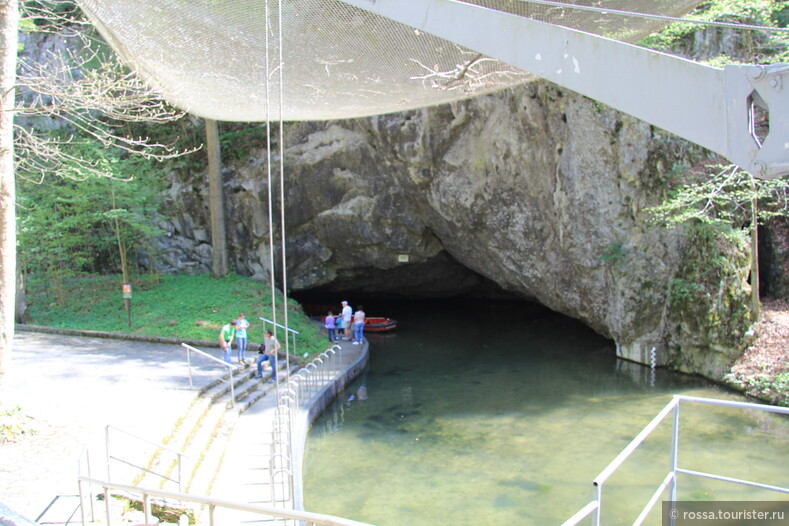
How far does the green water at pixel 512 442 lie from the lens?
772cm

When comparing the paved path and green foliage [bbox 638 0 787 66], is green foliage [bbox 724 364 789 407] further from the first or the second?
the paved path

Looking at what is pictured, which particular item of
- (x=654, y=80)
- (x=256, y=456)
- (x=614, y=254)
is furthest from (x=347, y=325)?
(x=654, y=80)

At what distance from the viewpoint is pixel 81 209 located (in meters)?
16.4

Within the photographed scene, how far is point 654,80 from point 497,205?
44.9ft

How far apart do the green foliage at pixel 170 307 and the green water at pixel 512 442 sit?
3.67 metres

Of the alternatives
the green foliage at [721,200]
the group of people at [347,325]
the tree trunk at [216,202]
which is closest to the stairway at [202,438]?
the group of people at [347,325]

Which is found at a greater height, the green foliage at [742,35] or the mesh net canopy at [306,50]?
the green foliage at [742,35]

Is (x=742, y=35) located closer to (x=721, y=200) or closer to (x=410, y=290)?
(x=721, y=200)

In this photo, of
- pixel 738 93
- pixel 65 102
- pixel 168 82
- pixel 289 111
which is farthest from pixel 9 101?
pixel 738 93

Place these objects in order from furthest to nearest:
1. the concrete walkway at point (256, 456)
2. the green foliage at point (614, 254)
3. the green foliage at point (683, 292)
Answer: the green foliage at point (614, 254), the green foliage at point (683, 292), the concrete walkway at point (256, 456)

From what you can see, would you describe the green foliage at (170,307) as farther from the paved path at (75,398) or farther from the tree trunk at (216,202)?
the paved path at (75,398)

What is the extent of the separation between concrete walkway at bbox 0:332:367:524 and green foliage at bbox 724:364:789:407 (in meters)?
8.06

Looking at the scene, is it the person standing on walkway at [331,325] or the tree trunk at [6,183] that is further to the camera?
the person standing on walkway at [331,325]

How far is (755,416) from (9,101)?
12.5 metres
